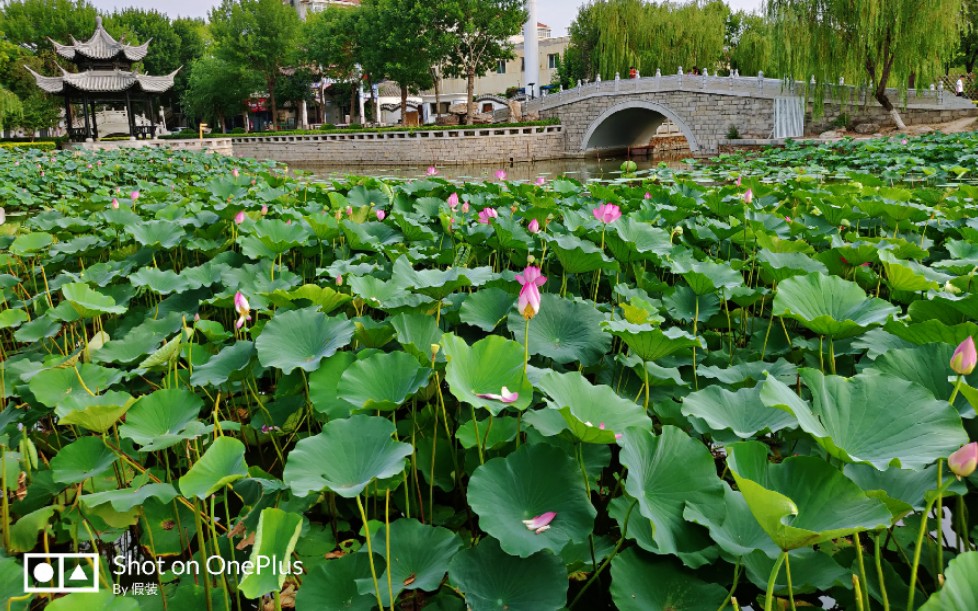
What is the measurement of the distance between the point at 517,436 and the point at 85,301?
1.39 metres

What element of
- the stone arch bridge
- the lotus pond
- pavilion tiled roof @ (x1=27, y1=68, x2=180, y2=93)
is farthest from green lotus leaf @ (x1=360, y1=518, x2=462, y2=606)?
pavilion tiled roof @ (x1=27, y1=68, x2=180, y2=93)

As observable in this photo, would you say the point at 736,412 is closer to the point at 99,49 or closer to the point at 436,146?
the point at 436,146

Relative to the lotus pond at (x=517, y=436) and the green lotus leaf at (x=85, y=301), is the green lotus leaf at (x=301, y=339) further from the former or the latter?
the green lotus leaf at (x=85, y=301)

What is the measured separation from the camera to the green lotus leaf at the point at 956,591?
68 centimetres

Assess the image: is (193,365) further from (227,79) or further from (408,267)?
(227,79)

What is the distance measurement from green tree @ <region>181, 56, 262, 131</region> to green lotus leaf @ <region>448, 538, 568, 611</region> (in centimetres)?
2979

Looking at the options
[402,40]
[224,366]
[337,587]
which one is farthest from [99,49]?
[337,587]

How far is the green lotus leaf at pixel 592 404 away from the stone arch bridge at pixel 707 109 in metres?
16.5

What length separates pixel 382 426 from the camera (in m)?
1.10

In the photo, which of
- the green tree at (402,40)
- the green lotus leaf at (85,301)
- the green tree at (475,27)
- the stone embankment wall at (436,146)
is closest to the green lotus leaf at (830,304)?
the green lotus leaf at (85,301)

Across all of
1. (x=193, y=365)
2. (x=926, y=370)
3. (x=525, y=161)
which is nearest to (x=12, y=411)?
(x=193, y=365)

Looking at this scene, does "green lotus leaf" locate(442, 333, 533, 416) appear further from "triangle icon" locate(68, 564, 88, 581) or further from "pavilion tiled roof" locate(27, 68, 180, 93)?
"pavilion tiled roof" locate(27, 68, 180, 93)

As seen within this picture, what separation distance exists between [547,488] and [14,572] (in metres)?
0.80

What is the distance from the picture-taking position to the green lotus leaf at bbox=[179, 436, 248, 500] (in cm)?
107
